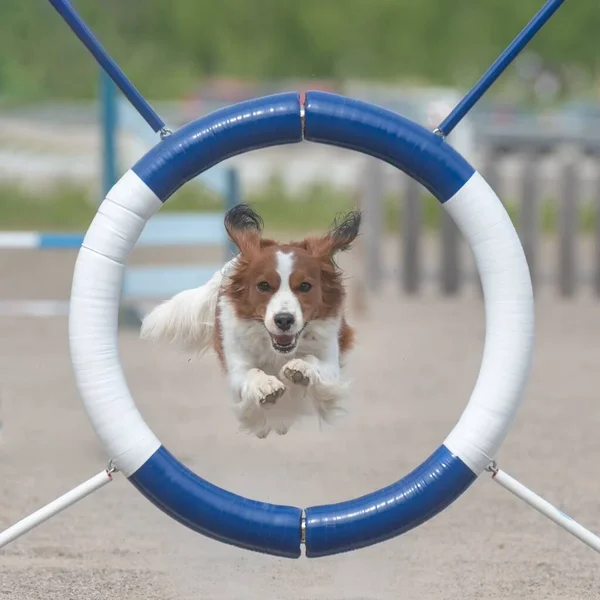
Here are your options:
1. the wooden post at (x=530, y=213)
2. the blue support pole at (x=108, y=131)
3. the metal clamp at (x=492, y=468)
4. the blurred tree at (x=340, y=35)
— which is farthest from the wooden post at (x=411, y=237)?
the blurred tree at (x=340, y=35)

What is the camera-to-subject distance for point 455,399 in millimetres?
8258

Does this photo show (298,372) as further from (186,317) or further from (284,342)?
(186,317)

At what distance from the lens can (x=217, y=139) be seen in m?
4.24

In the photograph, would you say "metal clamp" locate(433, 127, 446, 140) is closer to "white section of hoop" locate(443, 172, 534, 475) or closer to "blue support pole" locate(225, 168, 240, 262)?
"white section of hoop" locate(443, 172, 534, 475)

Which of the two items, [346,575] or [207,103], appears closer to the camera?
[346,575]

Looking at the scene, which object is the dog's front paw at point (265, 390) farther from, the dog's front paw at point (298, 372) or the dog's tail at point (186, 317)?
the dog's tail at point (186, 317)

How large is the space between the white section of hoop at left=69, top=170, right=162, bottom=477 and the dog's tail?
19.1 inches

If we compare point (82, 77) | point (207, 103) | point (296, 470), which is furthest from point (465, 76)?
point (296, 470)

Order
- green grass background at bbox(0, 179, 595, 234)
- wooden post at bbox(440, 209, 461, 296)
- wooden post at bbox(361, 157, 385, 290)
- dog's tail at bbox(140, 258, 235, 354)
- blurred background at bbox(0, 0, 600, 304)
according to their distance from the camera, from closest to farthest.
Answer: dog's tail at bbox(140, 258, 235, 354)
wooden post at bbox(361, 157, 385, 290)
wooden post at bbox(440, 209, 461, 296)
blurred background at bbox(0, 0, 600, 304)
green grass background at bbox(0, 179, 595, 234)

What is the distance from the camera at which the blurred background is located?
13.0m

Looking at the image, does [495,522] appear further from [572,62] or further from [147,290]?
[572,62]

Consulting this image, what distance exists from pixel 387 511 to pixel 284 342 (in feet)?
2.03

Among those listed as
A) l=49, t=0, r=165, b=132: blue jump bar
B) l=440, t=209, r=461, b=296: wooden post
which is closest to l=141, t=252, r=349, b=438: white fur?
l=49, t=0, r=165, b=132: blue jump bar

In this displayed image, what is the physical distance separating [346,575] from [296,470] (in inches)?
60.0
